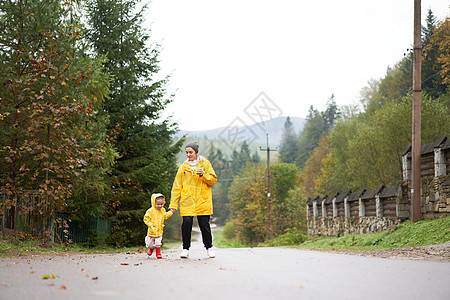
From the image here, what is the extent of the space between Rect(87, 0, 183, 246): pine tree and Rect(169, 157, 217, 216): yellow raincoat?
1167 centimetres

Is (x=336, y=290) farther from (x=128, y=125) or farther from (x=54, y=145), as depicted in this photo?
(x=128, y=125)

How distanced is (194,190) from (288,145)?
12169 centimetres

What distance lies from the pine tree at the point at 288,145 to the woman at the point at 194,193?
4442 inches

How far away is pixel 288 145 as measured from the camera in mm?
129375

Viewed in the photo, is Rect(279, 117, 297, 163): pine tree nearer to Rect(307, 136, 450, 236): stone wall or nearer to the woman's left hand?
Rect(307, 136, 450, 236): stone wall

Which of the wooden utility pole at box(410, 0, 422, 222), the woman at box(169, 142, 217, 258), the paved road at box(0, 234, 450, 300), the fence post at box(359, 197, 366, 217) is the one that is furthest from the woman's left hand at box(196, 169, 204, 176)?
the fence post at box(359, 197, 366, 217)

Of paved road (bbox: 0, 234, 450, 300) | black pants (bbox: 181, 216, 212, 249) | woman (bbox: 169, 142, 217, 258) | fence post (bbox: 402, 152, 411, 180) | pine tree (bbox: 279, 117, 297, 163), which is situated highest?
pine tree (bbox: 279, 117, 297, 163)

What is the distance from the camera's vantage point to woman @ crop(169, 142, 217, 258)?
29.3ft

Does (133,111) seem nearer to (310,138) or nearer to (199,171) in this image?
(199,171)

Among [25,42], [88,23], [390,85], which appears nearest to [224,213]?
[390,85]

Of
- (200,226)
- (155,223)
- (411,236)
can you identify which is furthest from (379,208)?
(200,226)

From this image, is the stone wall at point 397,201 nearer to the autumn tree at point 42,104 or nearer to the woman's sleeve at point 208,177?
the woman's sleeve at point 208,177

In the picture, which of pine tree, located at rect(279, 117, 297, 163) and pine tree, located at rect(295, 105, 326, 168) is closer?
pine tree, located at rect(295, 105, 326, 168)

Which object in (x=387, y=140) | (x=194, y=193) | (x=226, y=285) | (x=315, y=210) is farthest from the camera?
(x=387, y=140)
